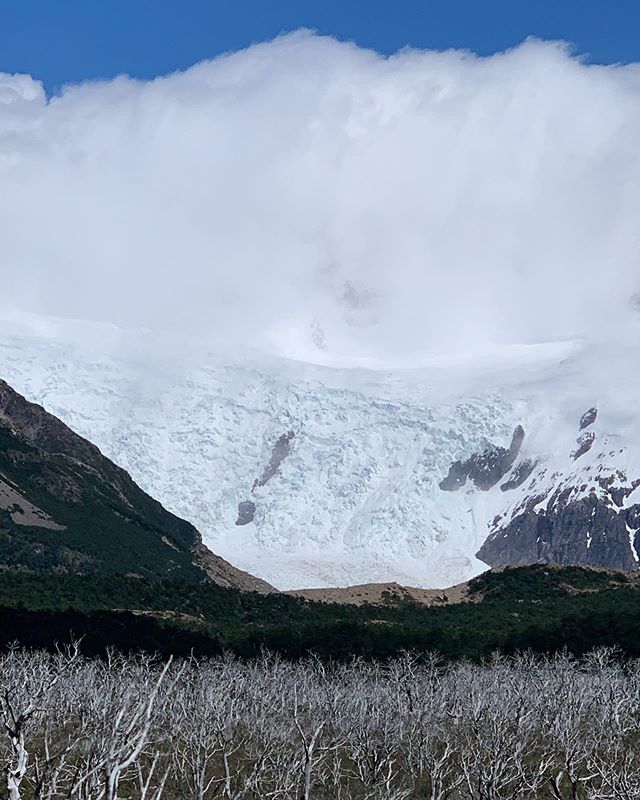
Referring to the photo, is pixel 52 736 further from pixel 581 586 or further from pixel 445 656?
pixel 581 586

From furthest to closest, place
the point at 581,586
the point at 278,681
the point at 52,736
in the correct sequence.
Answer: the point at 581,586 → the point at 278,681 → the point at 52,736

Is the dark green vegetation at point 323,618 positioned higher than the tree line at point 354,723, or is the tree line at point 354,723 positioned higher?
the dark green vegetation at point 323,618

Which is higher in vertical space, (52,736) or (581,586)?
(581,586)

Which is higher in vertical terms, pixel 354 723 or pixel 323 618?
pixel 323 618

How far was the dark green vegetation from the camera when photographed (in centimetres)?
12094

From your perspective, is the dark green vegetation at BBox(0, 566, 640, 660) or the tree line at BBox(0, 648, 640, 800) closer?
the tree line at BBox(0, 648, 640, 800)

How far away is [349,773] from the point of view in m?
69.1

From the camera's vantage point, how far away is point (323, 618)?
16012 centimetres

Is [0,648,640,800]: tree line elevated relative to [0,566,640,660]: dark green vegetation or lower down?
lower down

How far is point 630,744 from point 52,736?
40789mm

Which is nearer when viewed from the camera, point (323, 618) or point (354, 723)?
point (354, 723)

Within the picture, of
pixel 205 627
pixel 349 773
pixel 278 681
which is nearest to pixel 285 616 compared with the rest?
pixel 205 627

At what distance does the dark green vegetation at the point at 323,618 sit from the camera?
397ft

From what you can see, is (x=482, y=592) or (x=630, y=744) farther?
(x=482, y=592)
